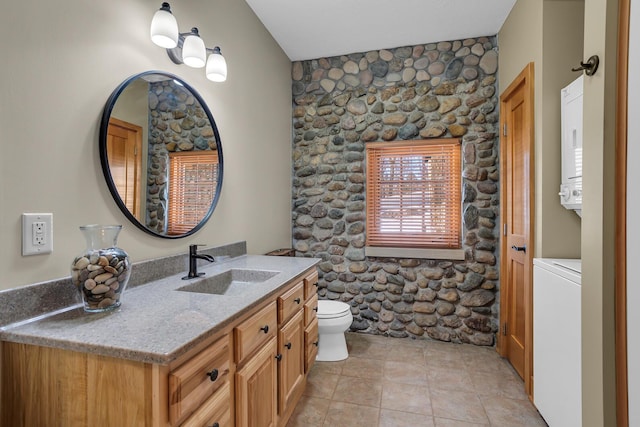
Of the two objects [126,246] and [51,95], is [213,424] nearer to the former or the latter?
[126,246]

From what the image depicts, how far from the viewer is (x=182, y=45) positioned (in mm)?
1727

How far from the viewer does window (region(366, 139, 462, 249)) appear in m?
2.98

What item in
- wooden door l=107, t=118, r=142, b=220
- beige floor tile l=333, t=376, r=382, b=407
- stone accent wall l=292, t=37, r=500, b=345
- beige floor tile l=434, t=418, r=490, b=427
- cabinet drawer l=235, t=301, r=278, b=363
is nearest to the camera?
cabinet drawer l=235, t=301, r=278, b=363

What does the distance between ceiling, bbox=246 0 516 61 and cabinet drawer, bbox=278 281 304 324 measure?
2.17m

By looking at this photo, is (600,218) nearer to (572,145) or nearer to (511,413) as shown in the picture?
(572,145)

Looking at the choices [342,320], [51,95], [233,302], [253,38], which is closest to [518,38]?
[253,38]

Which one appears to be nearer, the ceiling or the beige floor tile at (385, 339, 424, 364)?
the ceiling

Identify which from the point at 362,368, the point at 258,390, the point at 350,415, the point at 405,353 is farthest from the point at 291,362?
the point at 405,353

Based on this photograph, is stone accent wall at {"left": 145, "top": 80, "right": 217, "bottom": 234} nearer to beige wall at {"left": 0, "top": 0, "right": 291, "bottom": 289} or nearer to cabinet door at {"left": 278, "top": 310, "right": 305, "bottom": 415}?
beige wall at {"left": 0, "top": 0, "right": 291, "bottom": 289}

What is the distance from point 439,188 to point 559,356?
1.70 m

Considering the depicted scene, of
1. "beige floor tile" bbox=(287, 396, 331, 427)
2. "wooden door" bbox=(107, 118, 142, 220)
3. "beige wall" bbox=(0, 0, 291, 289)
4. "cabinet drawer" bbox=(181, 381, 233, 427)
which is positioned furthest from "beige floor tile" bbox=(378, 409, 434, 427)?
"wooden door" bbox=(107, 118, 142, 220)

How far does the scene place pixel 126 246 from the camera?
4.67ft

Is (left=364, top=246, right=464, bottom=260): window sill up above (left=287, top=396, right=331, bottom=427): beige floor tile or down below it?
above

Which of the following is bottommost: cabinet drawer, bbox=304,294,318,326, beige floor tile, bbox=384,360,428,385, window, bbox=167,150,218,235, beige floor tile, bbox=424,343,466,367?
beige floor tile, bbox=384,360,428,385
